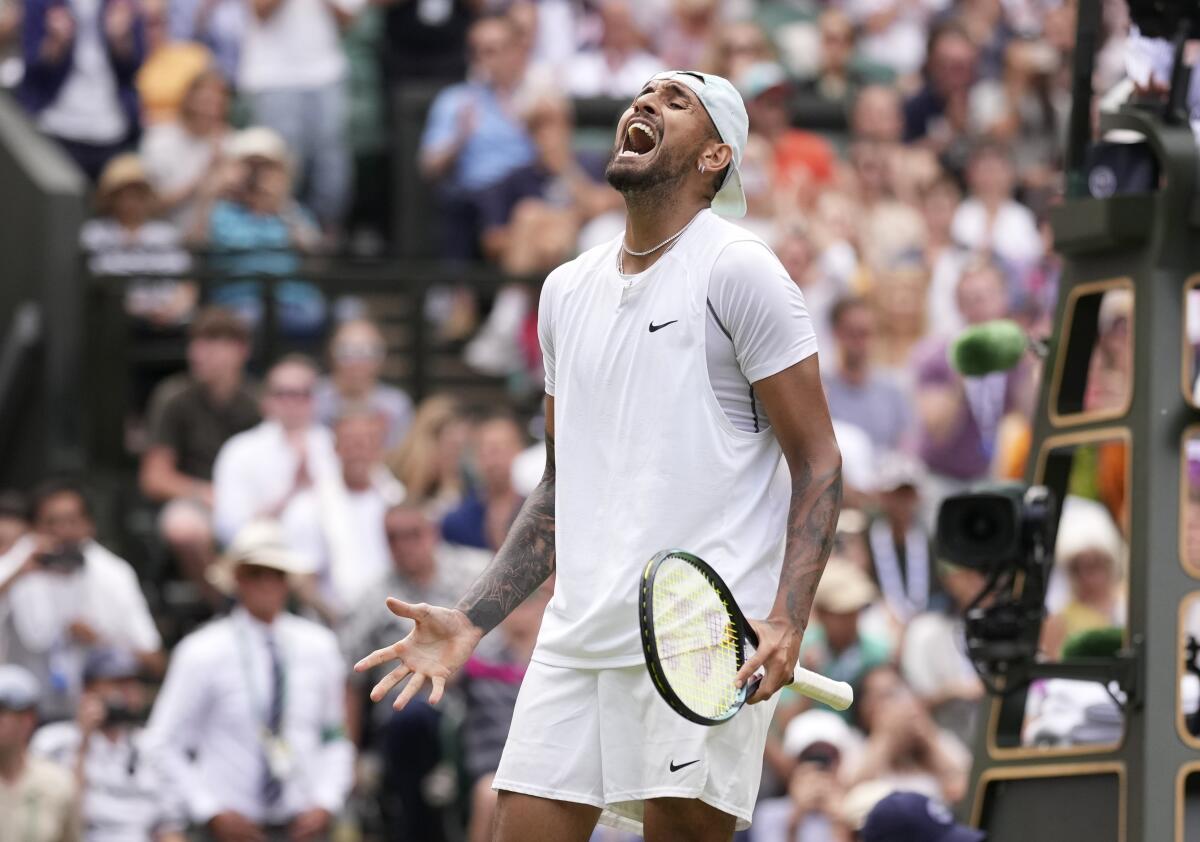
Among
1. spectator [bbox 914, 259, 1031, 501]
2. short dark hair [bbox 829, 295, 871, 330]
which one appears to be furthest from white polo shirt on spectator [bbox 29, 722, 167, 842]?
spectator [bbox 914, 259, 1031, 501]

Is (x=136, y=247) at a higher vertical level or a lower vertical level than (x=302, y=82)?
lower

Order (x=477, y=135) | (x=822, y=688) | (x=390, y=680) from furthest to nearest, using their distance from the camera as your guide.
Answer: (x=477, y=135), (x=390, y=680), (x=822, y=688)

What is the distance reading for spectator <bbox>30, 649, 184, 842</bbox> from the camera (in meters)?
10.2

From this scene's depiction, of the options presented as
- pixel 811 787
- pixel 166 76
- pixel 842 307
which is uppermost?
pixel 166 76

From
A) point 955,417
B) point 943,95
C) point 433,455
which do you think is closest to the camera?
point 433,455

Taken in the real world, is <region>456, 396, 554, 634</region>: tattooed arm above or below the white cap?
below

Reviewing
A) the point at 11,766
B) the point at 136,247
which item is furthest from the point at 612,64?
the point at 11,766

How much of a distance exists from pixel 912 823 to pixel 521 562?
171cm

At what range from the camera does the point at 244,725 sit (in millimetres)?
10430

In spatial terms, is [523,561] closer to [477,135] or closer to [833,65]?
[477,135]

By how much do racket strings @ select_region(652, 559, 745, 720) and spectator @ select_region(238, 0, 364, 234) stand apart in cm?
1040

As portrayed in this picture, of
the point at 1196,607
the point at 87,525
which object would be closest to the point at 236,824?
the point at 87,525

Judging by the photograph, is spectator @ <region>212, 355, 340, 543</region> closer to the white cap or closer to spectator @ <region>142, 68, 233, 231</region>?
spectator @ <region>142, 68, 233, 231</region>

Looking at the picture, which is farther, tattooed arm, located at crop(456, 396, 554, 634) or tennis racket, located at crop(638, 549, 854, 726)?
tattooed arm, located at crop(456, 396, 554, 634)
